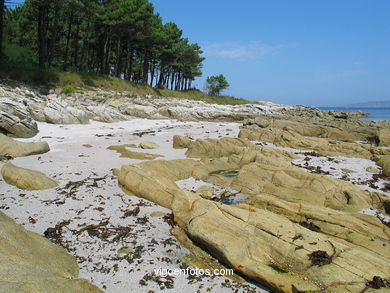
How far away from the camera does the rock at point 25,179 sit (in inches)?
263

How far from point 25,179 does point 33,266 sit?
425cm

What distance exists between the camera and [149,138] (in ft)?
50.6

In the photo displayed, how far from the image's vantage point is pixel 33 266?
3.18 meters

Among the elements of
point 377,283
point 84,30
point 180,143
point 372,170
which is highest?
point 84,30

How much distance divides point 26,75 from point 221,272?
2653cm

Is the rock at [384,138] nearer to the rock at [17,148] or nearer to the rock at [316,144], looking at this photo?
the rock at [316,144]

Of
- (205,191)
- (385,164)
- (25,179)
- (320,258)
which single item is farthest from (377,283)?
(385,164)

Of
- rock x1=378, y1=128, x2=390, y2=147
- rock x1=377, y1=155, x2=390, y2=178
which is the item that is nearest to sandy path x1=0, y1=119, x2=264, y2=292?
rock x1=377, y1=155, x2=390, y2=178

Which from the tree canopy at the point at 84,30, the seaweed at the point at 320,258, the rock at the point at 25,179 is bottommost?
the rock at the point at 25,179

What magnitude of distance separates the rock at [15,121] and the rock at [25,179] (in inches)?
247

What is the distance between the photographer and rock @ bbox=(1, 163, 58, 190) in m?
6.69

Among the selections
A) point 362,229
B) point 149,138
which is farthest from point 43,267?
point 149,138

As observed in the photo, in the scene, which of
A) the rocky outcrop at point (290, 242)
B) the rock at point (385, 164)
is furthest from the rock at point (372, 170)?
the rocky outcrop at point (290, 242)

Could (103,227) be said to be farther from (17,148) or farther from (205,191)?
(17,148)
